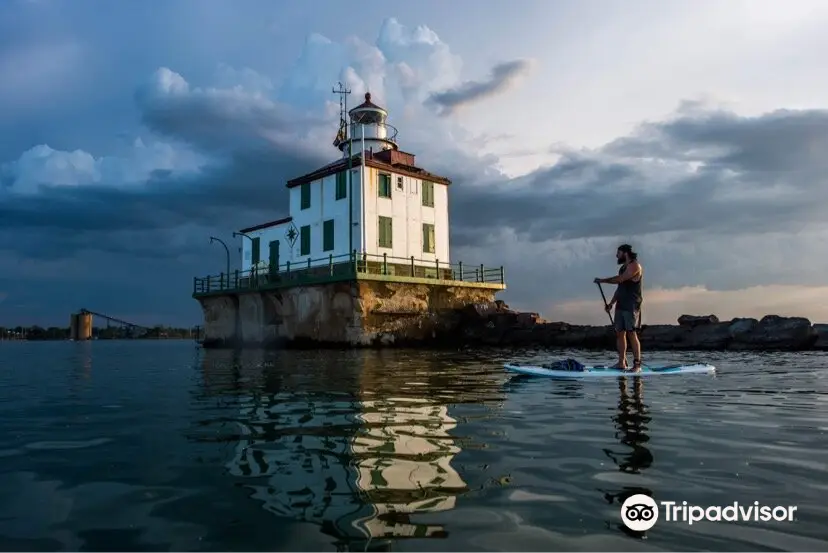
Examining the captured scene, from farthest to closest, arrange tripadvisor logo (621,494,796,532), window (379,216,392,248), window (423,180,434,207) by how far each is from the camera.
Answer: window (423,180,434,207) < window (379,216,392,248) < tripadvisor logo (621,494,796,532)

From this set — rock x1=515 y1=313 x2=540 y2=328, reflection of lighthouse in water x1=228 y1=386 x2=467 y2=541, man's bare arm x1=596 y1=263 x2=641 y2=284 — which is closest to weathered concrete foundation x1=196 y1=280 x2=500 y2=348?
rock x1=515 y1=313 x2=540 y2=328

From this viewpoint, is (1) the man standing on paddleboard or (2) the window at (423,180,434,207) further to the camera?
(2) the window at (423,180,434,207)

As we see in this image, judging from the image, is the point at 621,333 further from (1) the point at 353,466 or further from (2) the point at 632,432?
(1) the point at 353,466

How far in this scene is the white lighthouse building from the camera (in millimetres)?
31062

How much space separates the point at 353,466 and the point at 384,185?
28416 millimetres

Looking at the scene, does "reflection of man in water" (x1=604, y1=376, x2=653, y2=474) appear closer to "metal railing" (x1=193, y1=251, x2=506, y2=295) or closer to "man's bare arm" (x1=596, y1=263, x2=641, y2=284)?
"man's bare arm" (x1=596, y1=263, x2=641, y2=284)

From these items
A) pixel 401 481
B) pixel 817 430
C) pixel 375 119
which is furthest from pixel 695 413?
pixel 375 119

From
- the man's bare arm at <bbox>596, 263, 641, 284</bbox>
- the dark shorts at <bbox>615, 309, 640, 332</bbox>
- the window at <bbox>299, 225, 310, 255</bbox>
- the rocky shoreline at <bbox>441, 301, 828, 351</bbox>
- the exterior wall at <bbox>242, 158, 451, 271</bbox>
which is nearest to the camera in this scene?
the man's bare arm at <bbox>596, 263, 641, 284</bbox>

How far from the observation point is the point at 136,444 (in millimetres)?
5355

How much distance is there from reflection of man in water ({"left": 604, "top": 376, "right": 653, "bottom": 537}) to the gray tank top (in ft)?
9.96

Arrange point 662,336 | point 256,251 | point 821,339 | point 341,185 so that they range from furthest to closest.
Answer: point 256,251 < point 341,185 < point 662,336 < point 821,339

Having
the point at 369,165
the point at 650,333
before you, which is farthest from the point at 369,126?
the point at 650,333

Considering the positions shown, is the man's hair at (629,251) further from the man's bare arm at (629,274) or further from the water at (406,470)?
the water at (406,470)

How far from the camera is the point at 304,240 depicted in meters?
33.8
